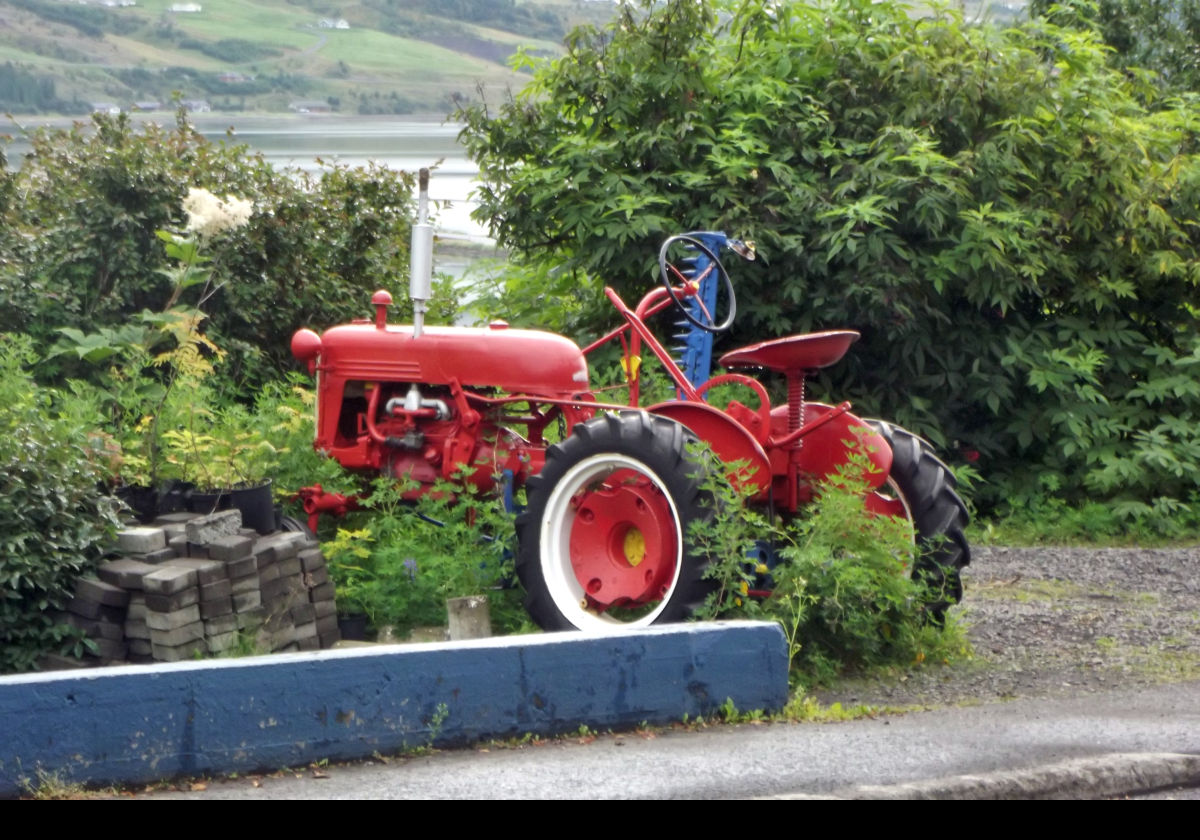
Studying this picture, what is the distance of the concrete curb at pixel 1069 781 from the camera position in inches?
167

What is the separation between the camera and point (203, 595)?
5641 mm

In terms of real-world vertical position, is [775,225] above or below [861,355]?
above

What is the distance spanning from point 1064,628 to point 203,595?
4.10 m

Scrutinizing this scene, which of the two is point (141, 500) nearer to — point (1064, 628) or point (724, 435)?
point (724, 435)

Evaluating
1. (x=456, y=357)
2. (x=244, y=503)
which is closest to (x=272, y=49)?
(x=456, y=357)

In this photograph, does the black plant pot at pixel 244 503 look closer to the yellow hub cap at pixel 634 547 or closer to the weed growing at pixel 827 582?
the yellow hub cap at pixel 634 547

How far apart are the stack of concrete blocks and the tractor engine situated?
1.09m

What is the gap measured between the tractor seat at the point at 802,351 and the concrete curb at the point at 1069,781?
2048 mm

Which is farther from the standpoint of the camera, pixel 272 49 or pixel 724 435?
pixel 272 49

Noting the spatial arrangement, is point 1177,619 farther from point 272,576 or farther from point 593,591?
point 272,576

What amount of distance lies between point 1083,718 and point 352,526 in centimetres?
387

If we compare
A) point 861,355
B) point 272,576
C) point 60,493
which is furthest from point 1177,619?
point 60,493

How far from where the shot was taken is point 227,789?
14.3 feet

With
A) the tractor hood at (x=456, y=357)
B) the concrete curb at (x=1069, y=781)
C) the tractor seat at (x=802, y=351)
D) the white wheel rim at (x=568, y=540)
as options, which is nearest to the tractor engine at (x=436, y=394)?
the tractor hood at (x=456, y=357)
